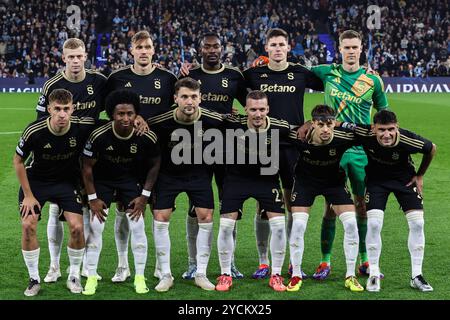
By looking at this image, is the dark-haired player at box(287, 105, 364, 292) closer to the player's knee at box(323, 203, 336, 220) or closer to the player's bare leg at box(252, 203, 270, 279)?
the player's knee at box(323, 203, 336, 220)

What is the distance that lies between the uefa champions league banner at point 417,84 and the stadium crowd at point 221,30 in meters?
0.45

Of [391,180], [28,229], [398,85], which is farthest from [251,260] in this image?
[398,85]

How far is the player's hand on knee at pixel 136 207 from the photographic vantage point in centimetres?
704

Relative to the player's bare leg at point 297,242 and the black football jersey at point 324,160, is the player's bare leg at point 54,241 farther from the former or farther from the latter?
the black football jersey at point 324,160

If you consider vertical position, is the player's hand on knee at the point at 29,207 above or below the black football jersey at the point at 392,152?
below

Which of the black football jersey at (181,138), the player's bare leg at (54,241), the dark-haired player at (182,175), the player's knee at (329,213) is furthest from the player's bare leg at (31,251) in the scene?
the player's knee at (329,213)

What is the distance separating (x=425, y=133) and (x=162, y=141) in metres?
13.0

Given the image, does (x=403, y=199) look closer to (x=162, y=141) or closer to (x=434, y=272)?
(x=434, y=272)

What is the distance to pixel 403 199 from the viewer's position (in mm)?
7152

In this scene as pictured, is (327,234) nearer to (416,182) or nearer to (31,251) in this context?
(416,182)

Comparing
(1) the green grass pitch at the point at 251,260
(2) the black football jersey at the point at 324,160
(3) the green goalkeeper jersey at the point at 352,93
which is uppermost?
(3) the green goalkeeper jersey at the point at 352,93

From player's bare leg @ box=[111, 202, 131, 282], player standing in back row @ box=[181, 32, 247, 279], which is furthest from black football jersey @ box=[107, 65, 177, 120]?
player's bare leg @ box=[111, 202, 131, 282]

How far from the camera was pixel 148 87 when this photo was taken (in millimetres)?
7656
